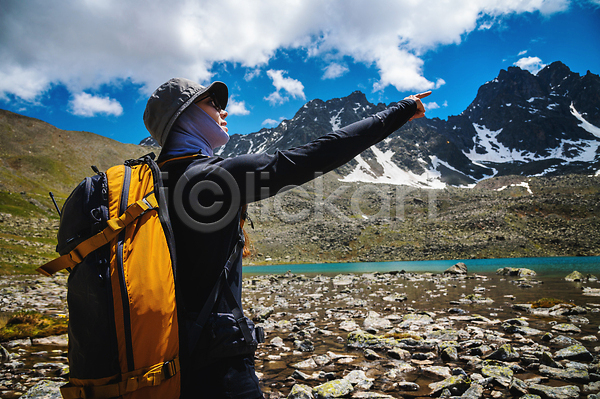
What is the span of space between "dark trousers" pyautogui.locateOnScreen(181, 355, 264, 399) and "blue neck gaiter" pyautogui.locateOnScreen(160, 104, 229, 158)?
140 centimetres

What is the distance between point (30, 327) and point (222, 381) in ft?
34.7

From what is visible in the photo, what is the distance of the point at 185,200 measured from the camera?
6.49 feet

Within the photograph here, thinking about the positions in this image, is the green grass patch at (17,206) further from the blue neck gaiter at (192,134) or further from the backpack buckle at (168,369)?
the backpack buckle at (168,369)

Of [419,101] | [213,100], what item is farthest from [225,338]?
[419,101]

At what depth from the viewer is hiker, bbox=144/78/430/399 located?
6.06 feet

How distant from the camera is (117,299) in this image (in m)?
1.55

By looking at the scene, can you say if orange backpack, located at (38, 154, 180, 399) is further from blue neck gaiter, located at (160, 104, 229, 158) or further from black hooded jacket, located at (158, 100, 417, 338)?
blue neck gaiter, located at (160, 104, 229, 158)

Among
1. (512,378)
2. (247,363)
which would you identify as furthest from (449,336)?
(247,363)

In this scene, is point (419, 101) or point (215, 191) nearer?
point (215, 191)

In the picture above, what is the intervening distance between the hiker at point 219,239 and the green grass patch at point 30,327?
10264 mm

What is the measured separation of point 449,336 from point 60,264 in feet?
28.7

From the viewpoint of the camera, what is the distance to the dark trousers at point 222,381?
1801 mm

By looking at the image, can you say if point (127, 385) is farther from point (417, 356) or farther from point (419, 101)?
point (417, 356)

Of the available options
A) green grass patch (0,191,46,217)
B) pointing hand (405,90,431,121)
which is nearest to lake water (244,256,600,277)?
pointing hand (405,90,431,121)
